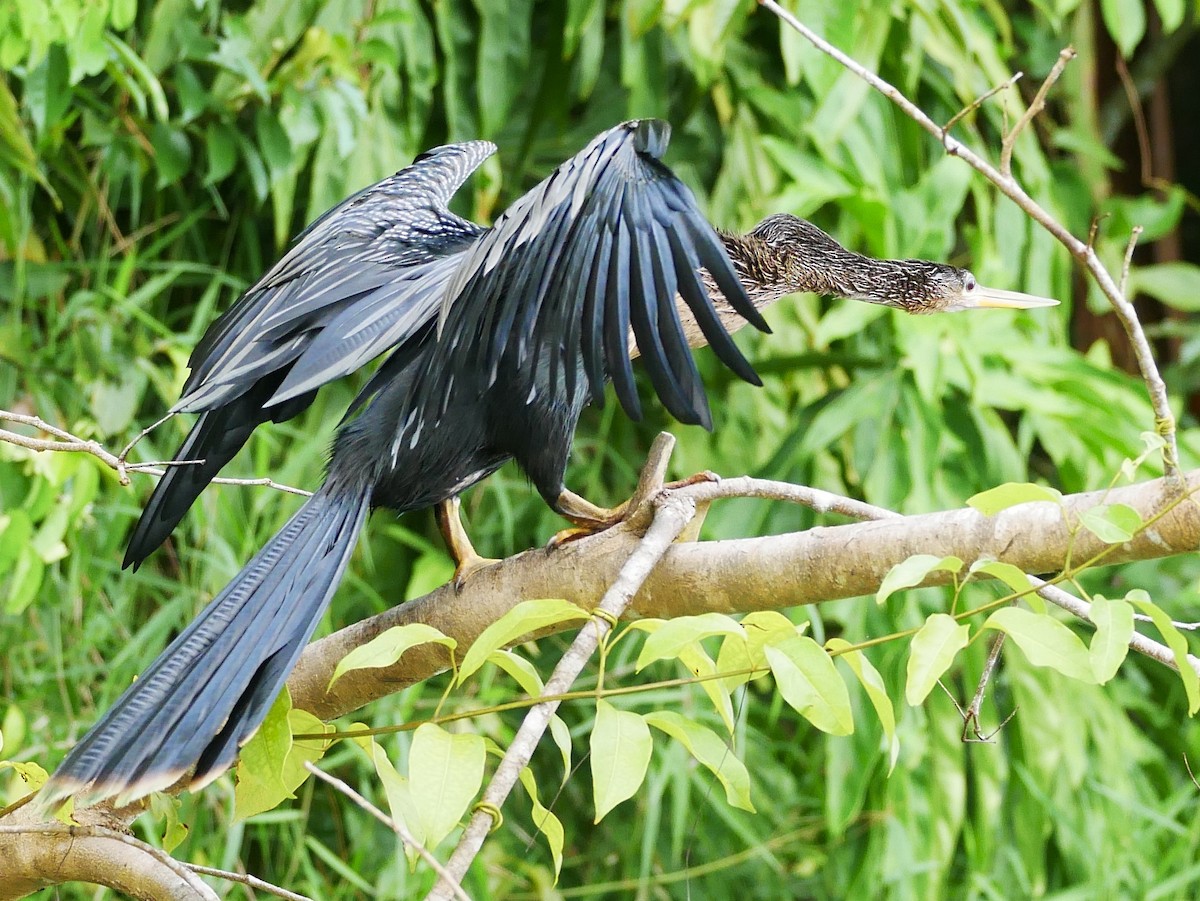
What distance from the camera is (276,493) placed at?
2348 millimetres

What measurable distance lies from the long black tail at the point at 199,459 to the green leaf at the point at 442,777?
2.25ft

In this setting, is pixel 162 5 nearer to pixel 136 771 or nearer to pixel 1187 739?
pixel 136 771

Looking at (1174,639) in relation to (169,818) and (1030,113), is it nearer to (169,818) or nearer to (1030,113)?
(1030,113)

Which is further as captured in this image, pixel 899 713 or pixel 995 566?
pixel 899 713

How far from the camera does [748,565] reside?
1.09 meters

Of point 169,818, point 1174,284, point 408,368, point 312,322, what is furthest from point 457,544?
point 1174,284

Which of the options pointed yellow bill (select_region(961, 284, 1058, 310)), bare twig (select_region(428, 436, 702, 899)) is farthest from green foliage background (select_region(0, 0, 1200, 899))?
bare twig (select_region(428, 436, 702, 899))

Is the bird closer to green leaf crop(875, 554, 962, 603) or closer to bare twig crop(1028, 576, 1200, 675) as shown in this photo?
green leaf crop(875, 554, 962, 603)

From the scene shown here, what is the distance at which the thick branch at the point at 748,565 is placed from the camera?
0.94 meters

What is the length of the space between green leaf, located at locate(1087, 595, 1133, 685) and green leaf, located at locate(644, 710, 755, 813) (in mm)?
237

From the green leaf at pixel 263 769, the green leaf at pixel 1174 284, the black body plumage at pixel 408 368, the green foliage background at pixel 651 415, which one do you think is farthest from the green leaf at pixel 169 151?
the green leaf at pixel 1174 284

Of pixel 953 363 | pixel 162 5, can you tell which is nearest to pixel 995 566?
pixel 953 363

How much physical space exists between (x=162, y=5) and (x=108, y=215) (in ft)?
1.34

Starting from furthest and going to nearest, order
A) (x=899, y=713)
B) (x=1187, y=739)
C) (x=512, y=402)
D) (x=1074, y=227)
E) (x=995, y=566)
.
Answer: (x=1074, y=227) < (x=1187, y=739) < (x=899, y=713) < (x=512, y=402) < (x=995, y=566)
